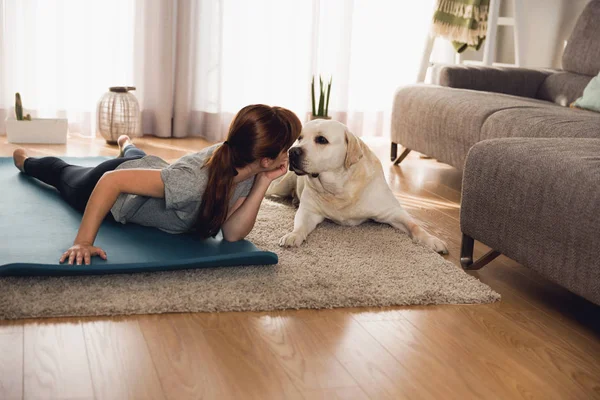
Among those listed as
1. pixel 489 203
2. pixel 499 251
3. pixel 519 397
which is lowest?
pixel 519 397

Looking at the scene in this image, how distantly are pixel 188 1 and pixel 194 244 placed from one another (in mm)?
2662

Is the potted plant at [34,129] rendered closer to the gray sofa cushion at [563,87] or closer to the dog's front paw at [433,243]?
the dog's front paw at [433,243]

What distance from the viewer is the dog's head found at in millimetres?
2602

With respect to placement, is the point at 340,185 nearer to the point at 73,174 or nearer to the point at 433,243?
the point at 433,243

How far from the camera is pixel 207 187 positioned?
220 centimetres

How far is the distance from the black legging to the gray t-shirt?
0.09 metres

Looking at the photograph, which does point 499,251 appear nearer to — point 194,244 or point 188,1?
point 194,244

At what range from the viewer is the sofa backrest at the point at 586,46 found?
389cm

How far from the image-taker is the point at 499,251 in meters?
2.23

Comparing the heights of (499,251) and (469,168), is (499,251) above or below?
below

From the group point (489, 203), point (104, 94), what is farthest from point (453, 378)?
point (104, 94)

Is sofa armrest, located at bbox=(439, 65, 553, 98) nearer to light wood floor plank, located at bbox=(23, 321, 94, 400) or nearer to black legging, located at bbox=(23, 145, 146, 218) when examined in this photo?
black legging, located at bbox=(23, 145, 146, 218)

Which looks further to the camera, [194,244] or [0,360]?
[194,244]

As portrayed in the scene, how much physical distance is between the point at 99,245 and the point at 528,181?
1.25m
